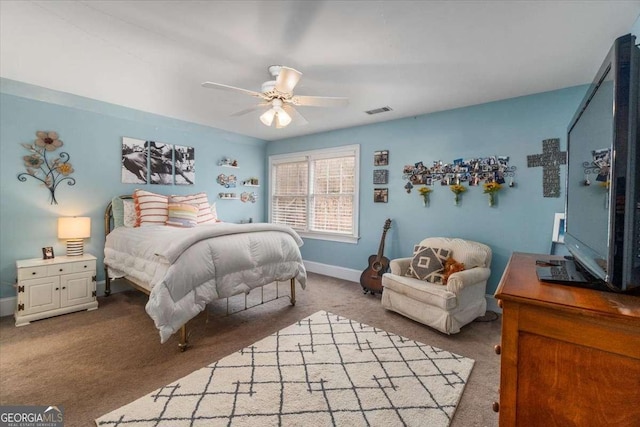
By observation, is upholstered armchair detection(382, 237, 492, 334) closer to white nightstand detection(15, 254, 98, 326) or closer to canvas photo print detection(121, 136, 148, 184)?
white nightstand detection(15, 254, 98, 326)


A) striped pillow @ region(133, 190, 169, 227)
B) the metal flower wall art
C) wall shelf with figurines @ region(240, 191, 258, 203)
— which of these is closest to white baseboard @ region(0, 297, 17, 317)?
the metal flower wall art

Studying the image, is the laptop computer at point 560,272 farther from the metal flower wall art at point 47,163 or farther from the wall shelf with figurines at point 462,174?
the metal flower wall art at point 47,163

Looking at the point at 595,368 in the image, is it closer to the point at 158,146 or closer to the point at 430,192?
the point at 430,192

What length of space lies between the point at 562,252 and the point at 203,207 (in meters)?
4.33

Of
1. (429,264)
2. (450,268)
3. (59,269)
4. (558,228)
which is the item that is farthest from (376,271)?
(59,269)

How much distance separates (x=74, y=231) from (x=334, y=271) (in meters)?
3.42

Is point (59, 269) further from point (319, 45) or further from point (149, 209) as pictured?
point (319, 45)

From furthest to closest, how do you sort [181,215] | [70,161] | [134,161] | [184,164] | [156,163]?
1. [184,164]
2. [156,163]
3. [134,161]
4. [181,215]
5. [70,161]

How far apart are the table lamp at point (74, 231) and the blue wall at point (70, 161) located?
0.20 m

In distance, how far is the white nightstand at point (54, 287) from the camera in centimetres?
280

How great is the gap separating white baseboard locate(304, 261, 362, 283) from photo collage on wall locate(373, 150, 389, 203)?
119 centimetres

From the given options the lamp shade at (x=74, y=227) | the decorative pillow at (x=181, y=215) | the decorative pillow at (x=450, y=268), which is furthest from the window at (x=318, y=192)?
the lamp shade at (x=74, y=227)

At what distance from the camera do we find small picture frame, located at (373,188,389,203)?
4.15 metres

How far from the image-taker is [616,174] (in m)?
0.78
